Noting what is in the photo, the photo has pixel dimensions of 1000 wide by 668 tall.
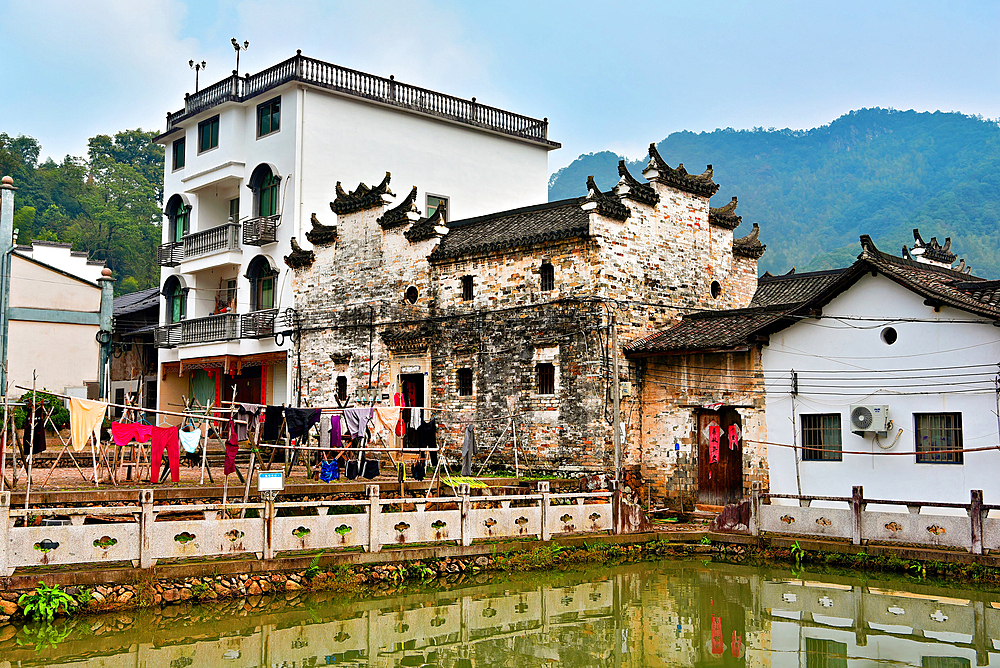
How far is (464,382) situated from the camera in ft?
72.6

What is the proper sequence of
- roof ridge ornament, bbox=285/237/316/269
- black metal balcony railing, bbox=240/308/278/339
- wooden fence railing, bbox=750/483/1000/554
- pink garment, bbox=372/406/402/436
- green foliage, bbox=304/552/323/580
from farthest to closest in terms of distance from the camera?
black metal balcony railing, bbox=240/308/278/339 < roof ridge ornament, bbox=285/237/316/269 < pink garment, bbox=372/406/402/436 < wooden fence railing, bbox=750/483/1000/554 < green foliage, bbox=304/552/323/580

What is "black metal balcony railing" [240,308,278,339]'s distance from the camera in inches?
1057

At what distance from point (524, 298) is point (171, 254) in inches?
593

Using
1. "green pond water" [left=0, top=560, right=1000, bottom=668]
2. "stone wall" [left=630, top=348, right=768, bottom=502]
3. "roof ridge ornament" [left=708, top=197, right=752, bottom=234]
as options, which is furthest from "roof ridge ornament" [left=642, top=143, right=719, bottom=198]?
"green pond water" [left=0, top=560, right=1000, bottom=668]

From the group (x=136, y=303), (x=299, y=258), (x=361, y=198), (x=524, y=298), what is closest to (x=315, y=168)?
(x=299, y=258)

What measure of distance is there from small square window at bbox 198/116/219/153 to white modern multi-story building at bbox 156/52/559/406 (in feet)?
0.21

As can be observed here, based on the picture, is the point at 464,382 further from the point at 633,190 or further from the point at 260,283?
the point at 260,283

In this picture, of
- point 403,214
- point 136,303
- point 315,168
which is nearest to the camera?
point 403,214

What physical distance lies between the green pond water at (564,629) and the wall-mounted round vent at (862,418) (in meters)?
3.17

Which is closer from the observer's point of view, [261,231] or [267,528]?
[267,528]

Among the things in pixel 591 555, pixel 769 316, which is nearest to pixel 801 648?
pixel 591 555

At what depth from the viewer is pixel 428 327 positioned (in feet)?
74.7

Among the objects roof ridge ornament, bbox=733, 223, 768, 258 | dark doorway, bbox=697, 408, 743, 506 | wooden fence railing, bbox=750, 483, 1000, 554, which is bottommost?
wooden fence railing, bbox=750, 483, 1000, 554

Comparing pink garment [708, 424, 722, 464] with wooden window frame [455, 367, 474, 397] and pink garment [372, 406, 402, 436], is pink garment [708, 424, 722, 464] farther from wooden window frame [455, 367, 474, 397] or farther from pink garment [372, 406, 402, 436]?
pink garment [372, 406, 402, 436]
